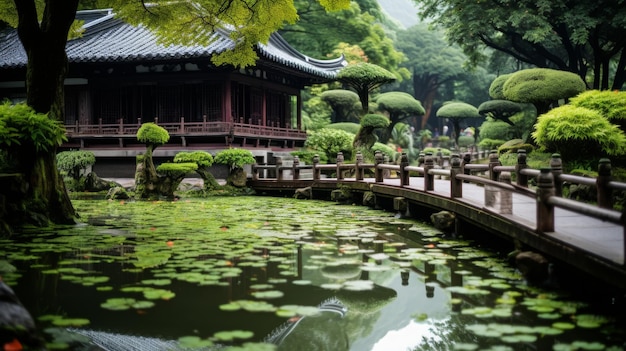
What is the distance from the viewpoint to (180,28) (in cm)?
1348

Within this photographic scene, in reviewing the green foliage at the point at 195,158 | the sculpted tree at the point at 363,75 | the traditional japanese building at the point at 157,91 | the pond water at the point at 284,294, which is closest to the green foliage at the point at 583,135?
the pond water at the point at 284,294

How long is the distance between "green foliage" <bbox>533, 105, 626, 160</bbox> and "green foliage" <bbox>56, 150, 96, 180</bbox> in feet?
47.5

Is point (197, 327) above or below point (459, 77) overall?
below

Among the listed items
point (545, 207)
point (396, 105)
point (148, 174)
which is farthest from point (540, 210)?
point (396, 105)

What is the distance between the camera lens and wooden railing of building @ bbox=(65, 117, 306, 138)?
2070cm

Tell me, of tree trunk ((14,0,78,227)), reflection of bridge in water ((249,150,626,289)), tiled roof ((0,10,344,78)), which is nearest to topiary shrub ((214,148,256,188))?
tiled roof ((0,10,344,78))

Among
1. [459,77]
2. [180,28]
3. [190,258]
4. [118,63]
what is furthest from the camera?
[459,77]

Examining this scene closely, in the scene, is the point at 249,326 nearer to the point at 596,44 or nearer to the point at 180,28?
the point at 180,28

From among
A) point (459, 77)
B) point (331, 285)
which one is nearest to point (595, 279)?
point (331, 285)

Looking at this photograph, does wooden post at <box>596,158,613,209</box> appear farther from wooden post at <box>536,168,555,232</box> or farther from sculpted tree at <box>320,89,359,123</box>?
sculpted tree at <box>320,89,359,123</box>

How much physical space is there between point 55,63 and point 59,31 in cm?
59

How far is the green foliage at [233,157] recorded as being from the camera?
61.0ft

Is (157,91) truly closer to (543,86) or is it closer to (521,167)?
(543,86)

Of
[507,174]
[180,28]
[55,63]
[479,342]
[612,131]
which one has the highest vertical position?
[180,28]
